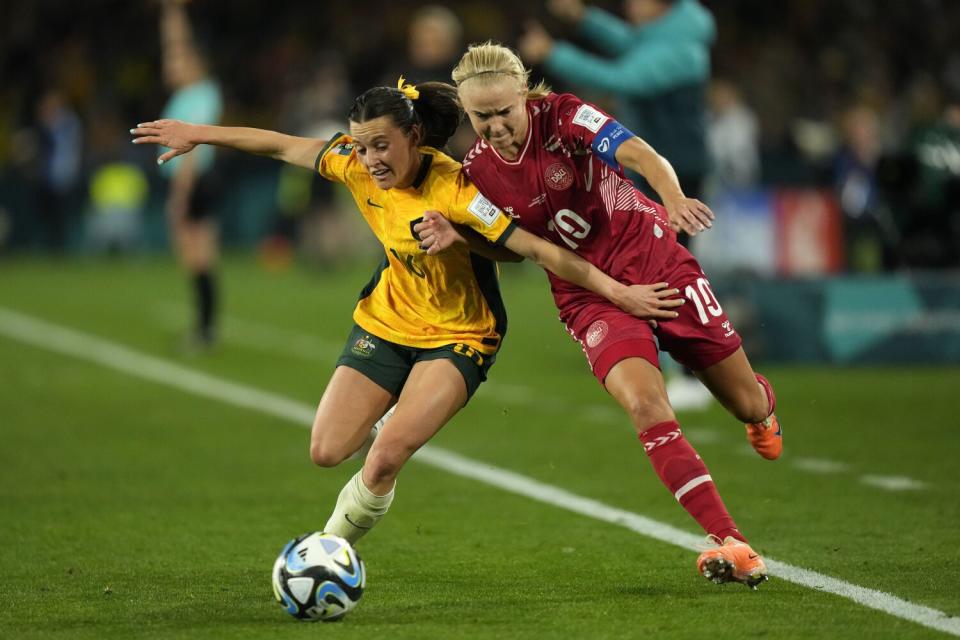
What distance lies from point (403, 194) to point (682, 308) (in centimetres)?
109

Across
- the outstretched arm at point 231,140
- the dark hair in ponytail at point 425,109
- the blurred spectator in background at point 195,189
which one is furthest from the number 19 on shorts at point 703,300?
the blurred spectator in background at point 195,189

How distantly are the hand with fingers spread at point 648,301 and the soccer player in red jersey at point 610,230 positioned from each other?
0.05 metres

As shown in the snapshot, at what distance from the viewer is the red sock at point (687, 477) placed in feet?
17.3

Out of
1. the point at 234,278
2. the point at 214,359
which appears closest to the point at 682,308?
the point at 214,359

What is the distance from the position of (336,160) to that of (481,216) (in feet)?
2.15

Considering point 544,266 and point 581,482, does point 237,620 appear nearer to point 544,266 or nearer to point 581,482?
point 544,266

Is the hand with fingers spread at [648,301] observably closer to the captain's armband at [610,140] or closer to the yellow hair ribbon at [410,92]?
the captain's armband at [610,140]

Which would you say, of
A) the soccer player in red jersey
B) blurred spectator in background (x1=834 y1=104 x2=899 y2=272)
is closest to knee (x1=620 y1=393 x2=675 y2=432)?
the soccer player in red jersey

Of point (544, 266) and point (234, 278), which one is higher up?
point (544, 266)

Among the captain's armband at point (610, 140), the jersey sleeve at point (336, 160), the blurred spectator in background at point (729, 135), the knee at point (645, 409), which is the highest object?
the captain's armband at point (610, 140)

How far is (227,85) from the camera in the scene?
27.3m

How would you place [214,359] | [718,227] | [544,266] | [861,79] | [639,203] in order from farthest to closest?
[861,79], [718,227], [214,359], [639,203], [544,266]

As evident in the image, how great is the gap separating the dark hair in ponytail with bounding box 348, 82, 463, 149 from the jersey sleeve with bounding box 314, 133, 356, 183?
0.63ft

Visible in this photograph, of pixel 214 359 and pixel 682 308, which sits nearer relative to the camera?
pixel 682 308
